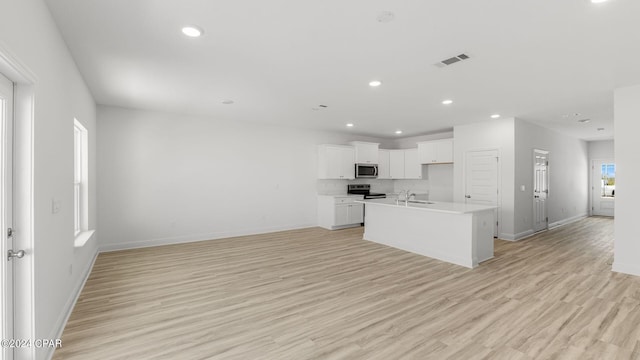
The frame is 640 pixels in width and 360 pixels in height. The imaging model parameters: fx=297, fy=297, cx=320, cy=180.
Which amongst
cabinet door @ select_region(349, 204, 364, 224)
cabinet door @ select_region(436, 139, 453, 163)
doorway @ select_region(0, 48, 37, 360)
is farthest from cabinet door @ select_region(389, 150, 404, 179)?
doorway @ select_region(0, 48, 37, 360)

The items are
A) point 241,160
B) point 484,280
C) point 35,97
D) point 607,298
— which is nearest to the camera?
point 35,97

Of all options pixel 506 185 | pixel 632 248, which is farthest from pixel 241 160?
pixel 632 248

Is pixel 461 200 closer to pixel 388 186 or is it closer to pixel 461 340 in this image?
pixel 388 186

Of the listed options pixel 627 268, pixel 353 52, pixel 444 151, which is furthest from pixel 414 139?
pixel 353 52

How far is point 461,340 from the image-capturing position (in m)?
2.45

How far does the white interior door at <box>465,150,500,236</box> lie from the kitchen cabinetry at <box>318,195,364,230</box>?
269 cm

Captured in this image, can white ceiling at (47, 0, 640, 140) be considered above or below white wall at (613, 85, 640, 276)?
above

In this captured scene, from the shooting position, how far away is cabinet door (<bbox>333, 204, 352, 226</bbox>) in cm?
756

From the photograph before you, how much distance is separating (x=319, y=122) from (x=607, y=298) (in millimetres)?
5451

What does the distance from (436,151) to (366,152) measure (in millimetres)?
1868

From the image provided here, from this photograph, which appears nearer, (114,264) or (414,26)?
(414,26)

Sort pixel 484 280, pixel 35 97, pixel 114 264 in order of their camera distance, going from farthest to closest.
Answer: pixel 114 264 → pixel 484 280 → pixel 35 97

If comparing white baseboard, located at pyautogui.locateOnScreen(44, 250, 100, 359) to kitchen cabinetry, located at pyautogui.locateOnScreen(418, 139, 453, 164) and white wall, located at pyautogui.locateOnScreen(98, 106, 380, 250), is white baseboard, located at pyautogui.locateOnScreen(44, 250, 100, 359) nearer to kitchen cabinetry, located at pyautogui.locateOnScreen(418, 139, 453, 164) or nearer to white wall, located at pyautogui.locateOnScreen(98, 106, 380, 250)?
white wall, located at pyautogui.locateOnScreen(98, 106, 380, 250)

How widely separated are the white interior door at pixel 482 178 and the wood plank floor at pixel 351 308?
170cm
